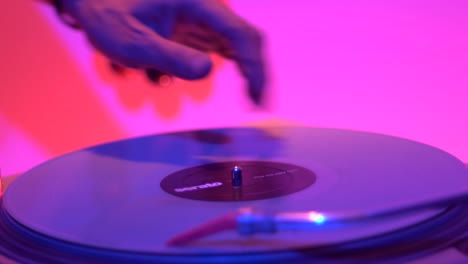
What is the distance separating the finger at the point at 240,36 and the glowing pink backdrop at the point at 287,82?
27 cm

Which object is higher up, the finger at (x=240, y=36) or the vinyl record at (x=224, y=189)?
the finger at (x=240, y=36)

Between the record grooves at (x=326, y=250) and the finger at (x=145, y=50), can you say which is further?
the finger at (x=145, y=50)

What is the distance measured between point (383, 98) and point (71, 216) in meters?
0.73

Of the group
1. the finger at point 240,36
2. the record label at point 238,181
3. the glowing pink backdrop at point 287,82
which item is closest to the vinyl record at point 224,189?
the record label at point 238,181

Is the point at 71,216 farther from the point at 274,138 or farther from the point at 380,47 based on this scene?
the point at 380,47

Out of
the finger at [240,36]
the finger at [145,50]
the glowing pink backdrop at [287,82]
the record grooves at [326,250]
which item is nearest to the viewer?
the record grooves at [326,250]

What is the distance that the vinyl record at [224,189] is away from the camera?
0.45 meters

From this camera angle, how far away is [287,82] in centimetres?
119

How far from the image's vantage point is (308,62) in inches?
45.9

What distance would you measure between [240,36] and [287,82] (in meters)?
0.45

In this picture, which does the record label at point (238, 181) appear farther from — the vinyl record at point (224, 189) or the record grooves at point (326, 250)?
Result: the record grooves at point (326, 250)

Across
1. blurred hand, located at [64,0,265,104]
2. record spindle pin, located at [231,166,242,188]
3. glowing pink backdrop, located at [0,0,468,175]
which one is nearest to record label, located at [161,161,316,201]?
record spindle pin, located at [231,166,242,188]

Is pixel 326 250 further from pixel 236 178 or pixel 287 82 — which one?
pixel 287 82

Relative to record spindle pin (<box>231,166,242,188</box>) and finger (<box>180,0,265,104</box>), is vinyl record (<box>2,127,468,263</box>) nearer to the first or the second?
record spindle pin (<box>231,166,242,188</box>)
